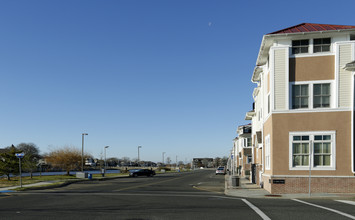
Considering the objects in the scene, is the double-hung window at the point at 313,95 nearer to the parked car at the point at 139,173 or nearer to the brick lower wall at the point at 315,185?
the brick lower wall at the point at 315,185

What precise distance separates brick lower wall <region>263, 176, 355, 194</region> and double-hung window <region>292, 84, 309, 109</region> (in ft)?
14.9

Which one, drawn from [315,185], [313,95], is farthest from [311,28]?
[315,185]

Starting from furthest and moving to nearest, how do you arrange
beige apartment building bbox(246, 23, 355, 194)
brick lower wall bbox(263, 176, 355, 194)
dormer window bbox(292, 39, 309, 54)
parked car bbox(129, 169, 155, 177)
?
1. parked car bbox(129, 169, 155, 177)
2. dormer window bbox(292, 39, 309, 54)
3. beige apartment building bbox(246, 23, 355, 194)
4. brick lower wall bbox(263, 176, 355, 194)

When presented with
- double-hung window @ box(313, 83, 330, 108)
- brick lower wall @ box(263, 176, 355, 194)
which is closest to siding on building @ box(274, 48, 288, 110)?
double-hung window @ box(313, 83, 330, 108)

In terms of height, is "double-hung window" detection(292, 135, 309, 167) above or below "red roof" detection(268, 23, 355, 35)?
below

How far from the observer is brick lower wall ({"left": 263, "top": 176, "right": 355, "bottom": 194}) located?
2019 cm

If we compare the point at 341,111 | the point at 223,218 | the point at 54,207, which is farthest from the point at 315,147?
the point at 54,207

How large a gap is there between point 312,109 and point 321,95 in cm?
106

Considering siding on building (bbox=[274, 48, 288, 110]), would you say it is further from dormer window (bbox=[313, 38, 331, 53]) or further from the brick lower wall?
the brick lower wall

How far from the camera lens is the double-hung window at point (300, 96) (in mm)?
21344

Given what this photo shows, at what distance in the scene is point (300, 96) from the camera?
2139 centimetres

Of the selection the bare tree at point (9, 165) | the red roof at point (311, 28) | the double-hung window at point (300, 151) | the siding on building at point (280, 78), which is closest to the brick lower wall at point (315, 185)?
the double-hung window at point (300, 151)

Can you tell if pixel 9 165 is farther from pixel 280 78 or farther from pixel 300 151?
pixel 300 151

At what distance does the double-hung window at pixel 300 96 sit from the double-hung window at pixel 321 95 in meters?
0.52
